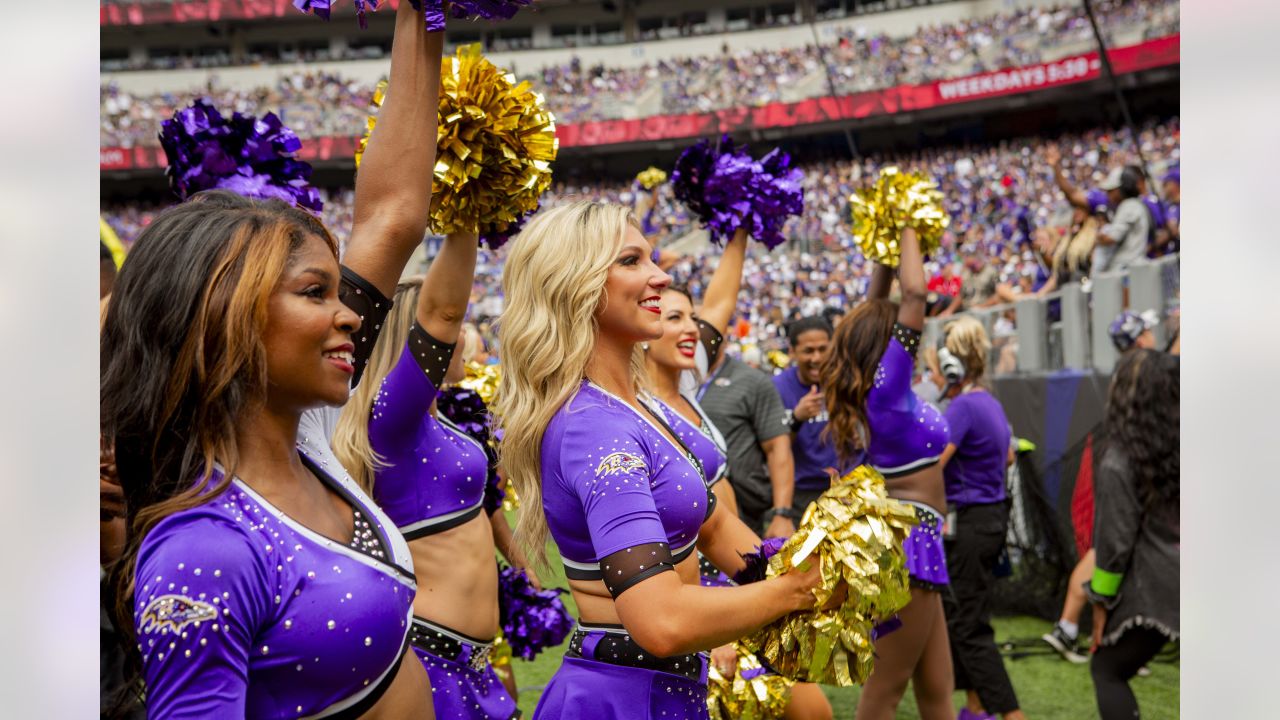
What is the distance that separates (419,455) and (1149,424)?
2.43 meters

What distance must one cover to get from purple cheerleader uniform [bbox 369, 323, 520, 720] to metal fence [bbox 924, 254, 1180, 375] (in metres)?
5.52

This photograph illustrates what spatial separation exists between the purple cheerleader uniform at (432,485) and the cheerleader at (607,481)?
45cm

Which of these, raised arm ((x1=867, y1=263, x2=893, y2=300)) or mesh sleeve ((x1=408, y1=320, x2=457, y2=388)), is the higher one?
raised arm ((x1=867, y1=263, x2=893, y2=300))

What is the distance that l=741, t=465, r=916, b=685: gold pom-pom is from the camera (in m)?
1.62

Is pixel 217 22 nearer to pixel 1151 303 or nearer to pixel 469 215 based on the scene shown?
pixel 1151 303

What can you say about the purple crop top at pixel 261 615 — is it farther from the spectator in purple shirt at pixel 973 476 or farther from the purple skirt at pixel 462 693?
the spectator in purple shirt at pixel 973 476

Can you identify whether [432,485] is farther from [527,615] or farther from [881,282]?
[881,282]

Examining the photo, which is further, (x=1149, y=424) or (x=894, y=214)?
(x=894, y=214)

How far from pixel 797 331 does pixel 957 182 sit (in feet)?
69.0

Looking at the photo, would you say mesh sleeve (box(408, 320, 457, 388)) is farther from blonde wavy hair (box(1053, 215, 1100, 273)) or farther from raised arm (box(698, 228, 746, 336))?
blonde wavy hair (box(1053, 215, 1100, 273))

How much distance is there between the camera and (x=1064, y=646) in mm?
6102

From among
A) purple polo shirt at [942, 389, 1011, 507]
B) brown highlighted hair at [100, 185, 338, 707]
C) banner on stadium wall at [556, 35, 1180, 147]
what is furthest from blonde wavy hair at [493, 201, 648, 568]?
banner on stadium wall at [556, 35, 1180, 147]

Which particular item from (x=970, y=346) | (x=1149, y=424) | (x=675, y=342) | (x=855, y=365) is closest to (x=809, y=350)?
(x=970, y=346)
